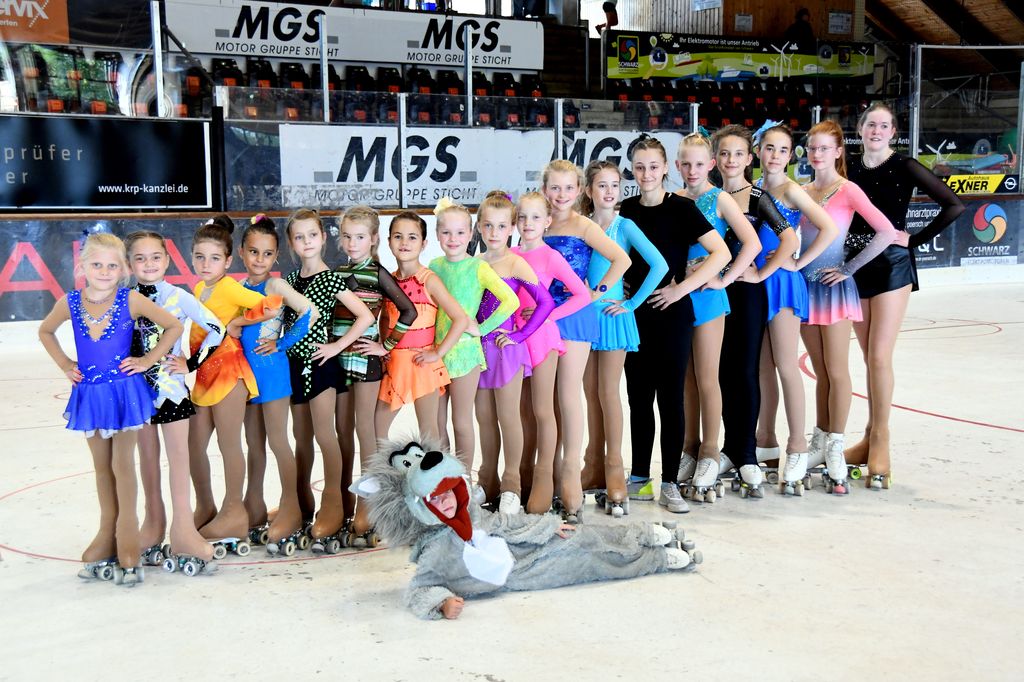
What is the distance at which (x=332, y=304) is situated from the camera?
11.9 ft

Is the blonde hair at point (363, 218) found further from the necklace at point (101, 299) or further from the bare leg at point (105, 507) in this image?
the bare leg at point (105, 507)

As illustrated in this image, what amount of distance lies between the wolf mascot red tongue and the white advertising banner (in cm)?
660

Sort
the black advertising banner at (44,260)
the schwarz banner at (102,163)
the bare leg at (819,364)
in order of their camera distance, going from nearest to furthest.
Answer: the bare leg at (819,364), the black advertising banner at (44,260), the schwarz banner at (102,163)

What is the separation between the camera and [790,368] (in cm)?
448

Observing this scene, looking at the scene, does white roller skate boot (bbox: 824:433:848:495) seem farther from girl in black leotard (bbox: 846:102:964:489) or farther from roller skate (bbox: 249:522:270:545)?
roller skate (bbox: 249:522:270:545)

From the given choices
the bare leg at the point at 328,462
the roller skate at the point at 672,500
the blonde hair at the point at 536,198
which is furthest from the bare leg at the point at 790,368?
the bare leg at the point at 328,462

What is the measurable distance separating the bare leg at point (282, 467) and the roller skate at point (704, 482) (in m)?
1.65

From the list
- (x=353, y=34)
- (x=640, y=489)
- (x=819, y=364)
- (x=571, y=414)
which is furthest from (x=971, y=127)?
(x=571, y=414)

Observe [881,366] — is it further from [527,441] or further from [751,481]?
[527,441]

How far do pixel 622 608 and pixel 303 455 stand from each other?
4.51ft

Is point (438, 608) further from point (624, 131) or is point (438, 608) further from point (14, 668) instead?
point (624, 131)

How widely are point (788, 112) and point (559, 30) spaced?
377cm

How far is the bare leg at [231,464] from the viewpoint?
11.8 feet

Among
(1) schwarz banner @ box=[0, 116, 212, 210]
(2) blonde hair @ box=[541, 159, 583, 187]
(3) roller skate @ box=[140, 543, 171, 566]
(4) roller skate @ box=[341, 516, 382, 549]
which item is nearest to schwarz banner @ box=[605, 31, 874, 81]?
(1) schwarz banner @ box=[0, 116, 212, 210]
